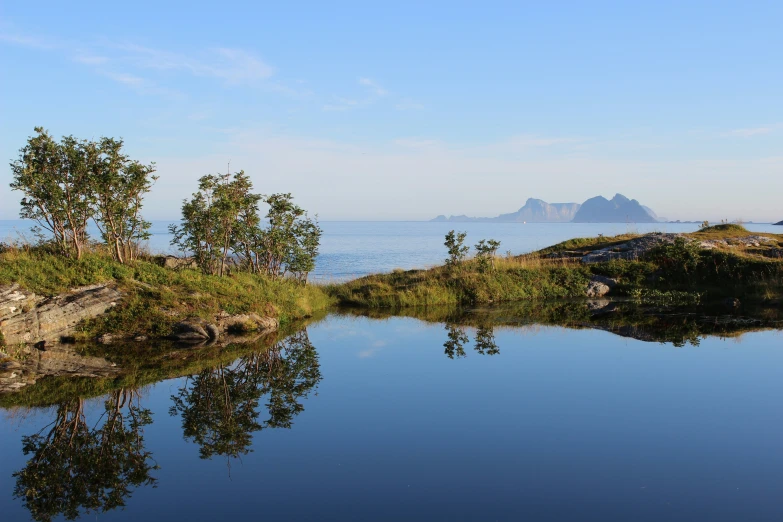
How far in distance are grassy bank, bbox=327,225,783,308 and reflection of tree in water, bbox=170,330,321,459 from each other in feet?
38.9

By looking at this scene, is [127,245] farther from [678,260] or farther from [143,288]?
[678,260]

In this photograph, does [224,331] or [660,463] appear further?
[224,331]

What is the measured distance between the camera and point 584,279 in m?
31.4

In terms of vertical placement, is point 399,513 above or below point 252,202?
below

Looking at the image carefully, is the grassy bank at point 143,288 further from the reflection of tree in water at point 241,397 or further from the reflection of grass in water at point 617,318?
the reflection of grass in water at point 617,318

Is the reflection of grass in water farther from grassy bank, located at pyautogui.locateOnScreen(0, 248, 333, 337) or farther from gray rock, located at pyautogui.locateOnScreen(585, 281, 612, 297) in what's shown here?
grassy bank, located at pyautogui.locateOnScreen(0, 248, 333, 337)

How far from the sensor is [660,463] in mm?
8938

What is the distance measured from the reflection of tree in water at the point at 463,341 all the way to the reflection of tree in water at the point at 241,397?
4036 mm

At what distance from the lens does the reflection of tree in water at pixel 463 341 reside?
679 inches

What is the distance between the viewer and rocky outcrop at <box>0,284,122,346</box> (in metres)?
16.7

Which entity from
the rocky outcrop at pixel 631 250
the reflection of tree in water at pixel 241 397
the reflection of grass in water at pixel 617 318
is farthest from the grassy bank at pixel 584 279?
the reflection of tree in water at pixel 241 397

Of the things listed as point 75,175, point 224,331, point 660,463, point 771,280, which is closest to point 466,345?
point 224,331

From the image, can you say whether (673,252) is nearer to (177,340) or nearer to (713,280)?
(713,280)

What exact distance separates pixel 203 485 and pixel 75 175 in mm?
15008
